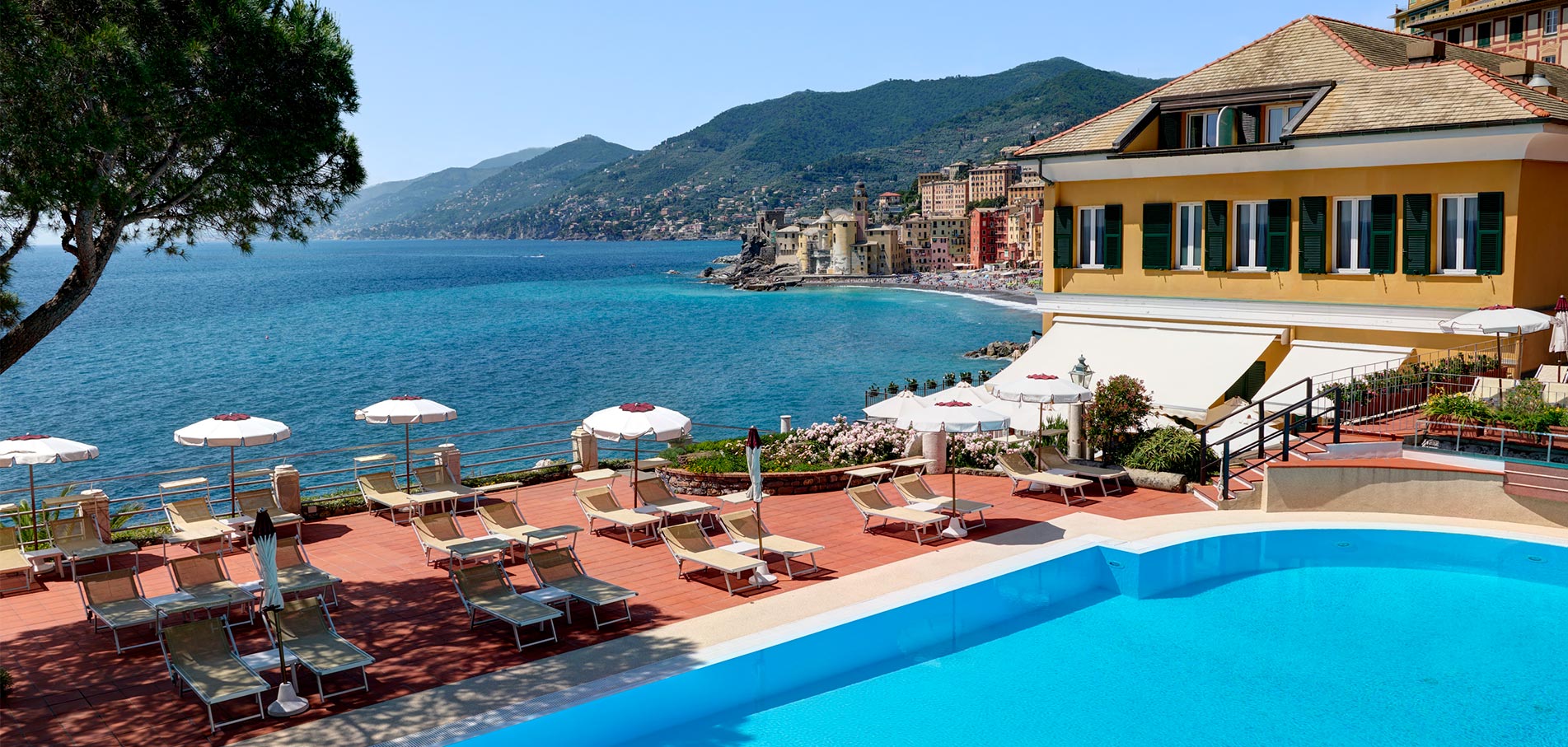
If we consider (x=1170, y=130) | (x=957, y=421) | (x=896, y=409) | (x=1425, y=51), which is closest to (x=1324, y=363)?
(x=1170, y=130)

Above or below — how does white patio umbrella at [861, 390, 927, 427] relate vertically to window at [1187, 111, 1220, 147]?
below

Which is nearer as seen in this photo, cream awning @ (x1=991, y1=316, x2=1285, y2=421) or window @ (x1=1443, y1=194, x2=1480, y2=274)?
window @ (x1=1443, y1=194, x2=1480, y2=274)

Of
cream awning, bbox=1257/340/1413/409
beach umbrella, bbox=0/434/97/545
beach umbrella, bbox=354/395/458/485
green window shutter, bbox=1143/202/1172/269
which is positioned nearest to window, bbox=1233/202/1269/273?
green window shutter, bbox=1143/202/1172/269

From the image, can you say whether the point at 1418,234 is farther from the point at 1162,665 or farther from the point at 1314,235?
the point at 1162,665

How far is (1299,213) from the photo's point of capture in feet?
67.7

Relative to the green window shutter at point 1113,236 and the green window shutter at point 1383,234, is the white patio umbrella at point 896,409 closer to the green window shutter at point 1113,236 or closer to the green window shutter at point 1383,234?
the green window shutter at point 1113,236

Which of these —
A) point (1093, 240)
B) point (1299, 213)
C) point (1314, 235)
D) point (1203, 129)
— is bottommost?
point (1314, 235)

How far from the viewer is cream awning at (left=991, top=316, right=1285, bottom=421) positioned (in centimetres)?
2017

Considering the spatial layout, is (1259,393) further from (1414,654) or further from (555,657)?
(555,657)

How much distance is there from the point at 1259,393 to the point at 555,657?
50.7ft

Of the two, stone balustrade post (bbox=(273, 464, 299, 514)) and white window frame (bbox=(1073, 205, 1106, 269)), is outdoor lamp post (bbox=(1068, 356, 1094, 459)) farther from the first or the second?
stone balustrade post (bbox=(273, 464, 299, 514))

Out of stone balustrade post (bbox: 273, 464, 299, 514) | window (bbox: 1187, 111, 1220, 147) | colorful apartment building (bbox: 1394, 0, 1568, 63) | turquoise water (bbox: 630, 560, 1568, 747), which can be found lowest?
turquoise water (bbox: 630, 560, 1568, 747)

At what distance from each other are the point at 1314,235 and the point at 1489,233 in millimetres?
2804

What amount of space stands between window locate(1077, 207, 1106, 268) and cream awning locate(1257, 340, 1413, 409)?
466cm
